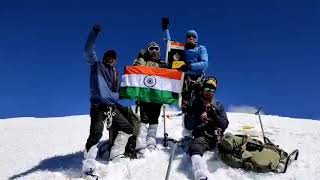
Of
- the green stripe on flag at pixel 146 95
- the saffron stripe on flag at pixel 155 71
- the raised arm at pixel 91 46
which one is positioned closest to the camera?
the raised arm at pixel 91 46

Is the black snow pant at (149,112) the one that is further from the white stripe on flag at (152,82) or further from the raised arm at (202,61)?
the raised arm at (202,61)

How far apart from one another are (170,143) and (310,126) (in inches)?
238

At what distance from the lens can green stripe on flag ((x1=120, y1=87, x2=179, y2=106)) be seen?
37.2 ft

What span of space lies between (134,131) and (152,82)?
135 centimetres

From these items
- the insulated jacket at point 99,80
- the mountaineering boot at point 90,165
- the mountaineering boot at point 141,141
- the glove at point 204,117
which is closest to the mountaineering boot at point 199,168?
the glove at point 204,117

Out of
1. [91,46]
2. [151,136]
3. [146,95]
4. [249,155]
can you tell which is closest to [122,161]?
[151,136]

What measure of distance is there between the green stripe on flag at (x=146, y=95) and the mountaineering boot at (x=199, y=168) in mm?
2057

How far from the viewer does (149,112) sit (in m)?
11.2

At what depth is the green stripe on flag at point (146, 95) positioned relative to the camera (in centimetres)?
1135

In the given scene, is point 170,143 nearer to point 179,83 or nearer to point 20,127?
point 179,83

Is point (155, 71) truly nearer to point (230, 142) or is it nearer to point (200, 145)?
point (200, 145)

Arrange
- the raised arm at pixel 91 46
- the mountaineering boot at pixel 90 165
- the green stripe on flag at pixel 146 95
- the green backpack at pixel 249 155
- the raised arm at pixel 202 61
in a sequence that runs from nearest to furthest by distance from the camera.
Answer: the mountaineering boot at pixel 90 165 < the raised arm at pixel 91 46 < the green backpack at pixel 249 155 < the green stripe on flag at pixel 146 95 < the raised arm at pixel 202 61

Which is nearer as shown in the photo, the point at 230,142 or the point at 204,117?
the point at 230,142

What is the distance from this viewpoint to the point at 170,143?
11609mm
